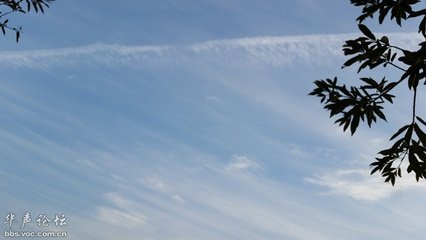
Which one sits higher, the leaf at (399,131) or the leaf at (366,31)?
the leaf at (366,31)

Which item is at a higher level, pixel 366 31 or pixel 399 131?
pixel 366 31

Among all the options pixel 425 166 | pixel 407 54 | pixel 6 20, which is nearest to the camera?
pixel 407 54

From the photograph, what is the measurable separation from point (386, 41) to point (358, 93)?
0.73m

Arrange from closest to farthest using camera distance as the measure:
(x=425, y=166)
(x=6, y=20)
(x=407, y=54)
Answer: (x=407, y=54) < (x=425, y=166) < (x=6, y=20)

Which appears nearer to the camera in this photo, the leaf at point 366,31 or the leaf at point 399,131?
the leaf at point 366,31

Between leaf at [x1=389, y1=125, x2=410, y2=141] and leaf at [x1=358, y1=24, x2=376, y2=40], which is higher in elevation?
leaf at [x1=358, y1=24, x2=376, y2=40]

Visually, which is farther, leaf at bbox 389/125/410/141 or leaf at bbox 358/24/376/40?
leaf at bbox 389/125/410/141

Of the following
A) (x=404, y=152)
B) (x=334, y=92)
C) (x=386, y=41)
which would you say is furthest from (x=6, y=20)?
(x=404, y=152)

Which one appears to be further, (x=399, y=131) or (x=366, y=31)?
(x=399, y=131)

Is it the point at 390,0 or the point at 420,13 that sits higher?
the point at 390,0

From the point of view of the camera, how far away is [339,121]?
6.07 metres

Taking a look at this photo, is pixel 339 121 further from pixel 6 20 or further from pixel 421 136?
pixel 6 20

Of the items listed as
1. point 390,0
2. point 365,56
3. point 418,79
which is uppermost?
point 390,0

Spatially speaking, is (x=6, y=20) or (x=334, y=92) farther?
(x=6, y=20)
